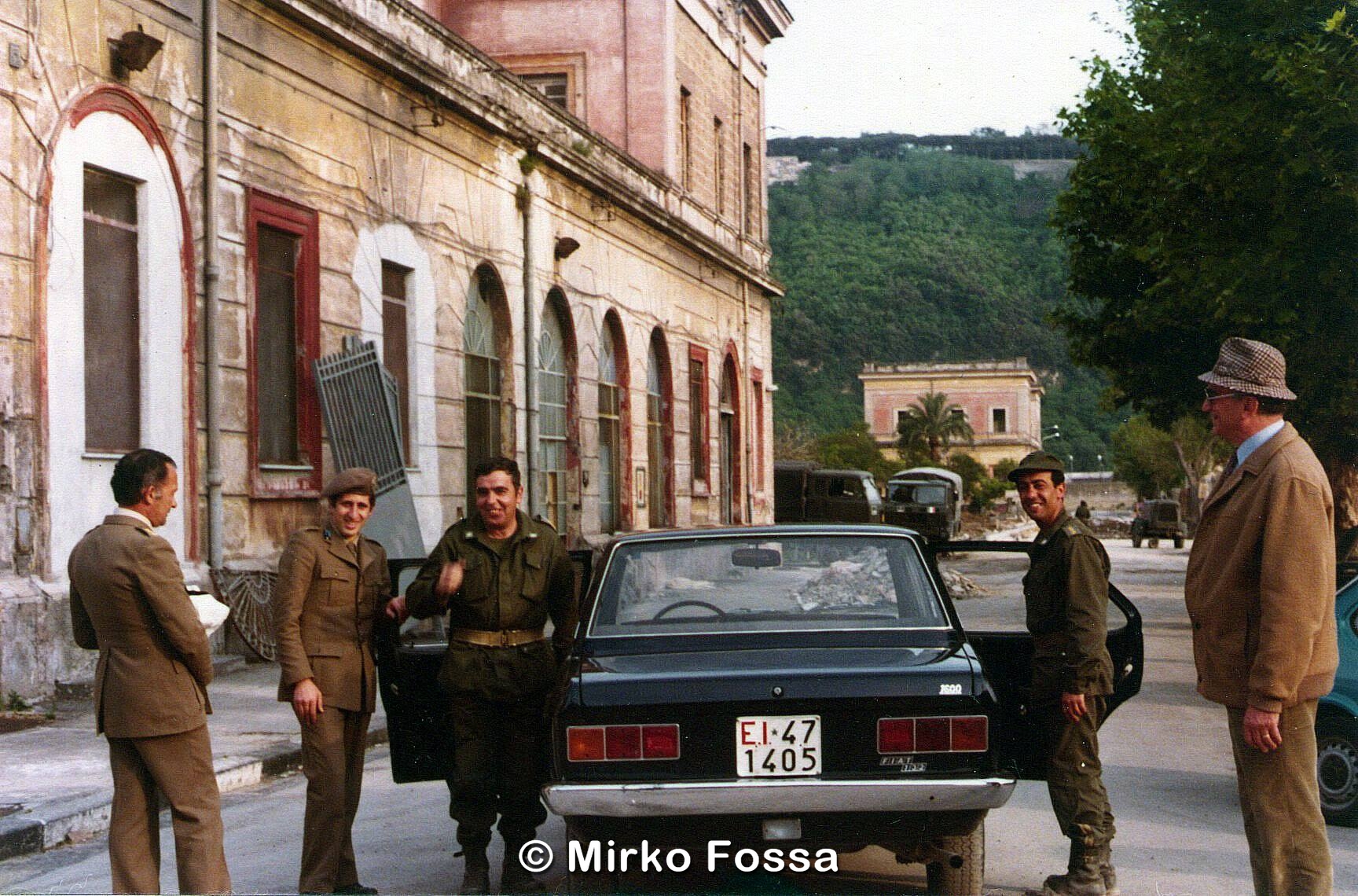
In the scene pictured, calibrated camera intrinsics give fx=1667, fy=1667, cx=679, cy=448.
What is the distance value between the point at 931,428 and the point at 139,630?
106785 millimetres

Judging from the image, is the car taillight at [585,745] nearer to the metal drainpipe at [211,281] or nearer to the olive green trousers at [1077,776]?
the olive green trousers at [1077,776]

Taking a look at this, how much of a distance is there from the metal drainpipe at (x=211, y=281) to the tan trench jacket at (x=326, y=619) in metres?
8.73

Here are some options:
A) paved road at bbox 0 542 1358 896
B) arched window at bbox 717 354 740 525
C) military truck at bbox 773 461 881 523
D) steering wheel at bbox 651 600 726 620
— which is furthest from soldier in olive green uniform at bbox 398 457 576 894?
military truck at bbox 773 461 881 523

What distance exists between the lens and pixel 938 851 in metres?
6.10

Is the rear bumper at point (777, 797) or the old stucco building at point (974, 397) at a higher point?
the old stucco building at point (974, 397)

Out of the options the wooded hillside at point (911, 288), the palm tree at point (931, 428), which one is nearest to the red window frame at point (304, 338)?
the palm tree at point (931, 428)

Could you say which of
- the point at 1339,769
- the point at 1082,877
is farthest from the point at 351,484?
the point at 1339,769

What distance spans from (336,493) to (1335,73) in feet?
40.4

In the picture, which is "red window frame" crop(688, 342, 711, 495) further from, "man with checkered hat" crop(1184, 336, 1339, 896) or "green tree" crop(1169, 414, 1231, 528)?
"green tree" crop(1169, 414, 1231, 528)

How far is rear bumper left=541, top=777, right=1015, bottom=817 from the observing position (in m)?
5.57

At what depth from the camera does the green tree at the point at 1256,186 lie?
16203 millimetres

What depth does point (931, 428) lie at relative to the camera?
110750 millimetres

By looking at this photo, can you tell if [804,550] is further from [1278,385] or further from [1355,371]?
[1355,371]

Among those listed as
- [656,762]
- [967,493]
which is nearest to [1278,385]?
[656,762]
